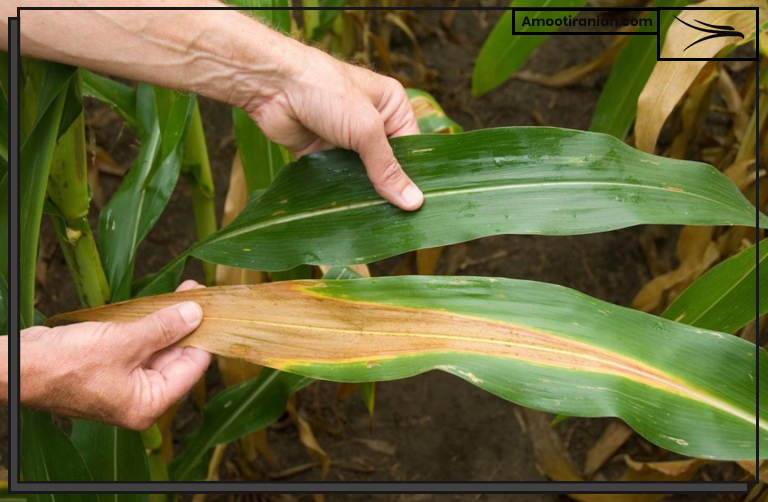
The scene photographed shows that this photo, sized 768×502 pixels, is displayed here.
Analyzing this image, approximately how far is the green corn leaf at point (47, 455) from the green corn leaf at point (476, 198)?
0.24m

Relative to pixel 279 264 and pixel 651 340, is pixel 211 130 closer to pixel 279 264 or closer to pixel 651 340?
pixel 279 264

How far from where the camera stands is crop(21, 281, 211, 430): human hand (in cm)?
64

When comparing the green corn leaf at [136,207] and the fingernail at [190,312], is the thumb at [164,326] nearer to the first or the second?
the fingernail at [190,312]

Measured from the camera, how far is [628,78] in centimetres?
99

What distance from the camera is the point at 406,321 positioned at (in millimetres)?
639

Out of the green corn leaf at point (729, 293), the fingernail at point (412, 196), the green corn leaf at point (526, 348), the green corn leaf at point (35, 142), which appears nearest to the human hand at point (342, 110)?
the fingernail at point (412, 196)

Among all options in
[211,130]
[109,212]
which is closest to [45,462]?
[109,212]

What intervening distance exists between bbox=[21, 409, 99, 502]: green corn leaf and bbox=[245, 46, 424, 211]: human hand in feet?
1.26

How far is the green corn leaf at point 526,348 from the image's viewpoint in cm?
59

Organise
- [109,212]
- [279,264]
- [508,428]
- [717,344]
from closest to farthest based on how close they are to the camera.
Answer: [717,344] < [279,264] < [109,212] < [508,428]

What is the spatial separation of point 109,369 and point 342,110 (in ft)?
1.08

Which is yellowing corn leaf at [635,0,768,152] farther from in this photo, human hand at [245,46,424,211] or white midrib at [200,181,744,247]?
human hand at [245,46,424,211]

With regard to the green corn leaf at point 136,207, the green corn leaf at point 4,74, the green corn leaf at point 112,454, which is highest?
the green corn leaf at point 4,74

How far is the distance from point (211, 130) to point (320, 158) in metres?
0.98
